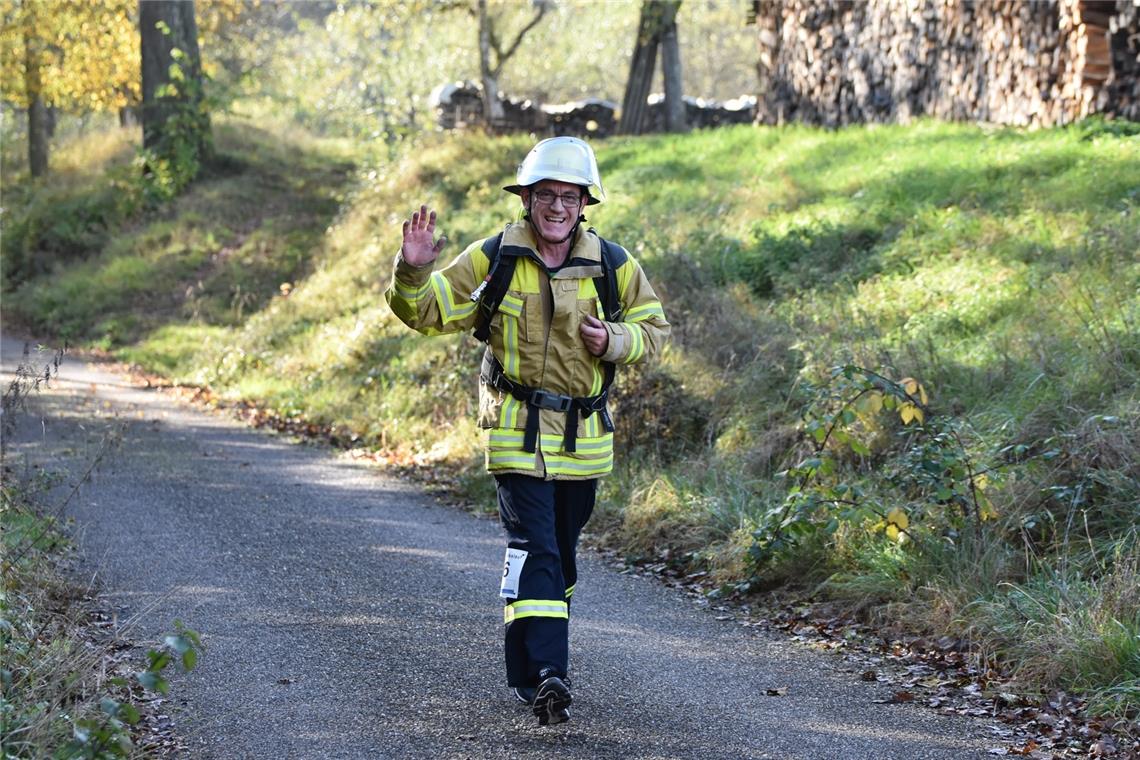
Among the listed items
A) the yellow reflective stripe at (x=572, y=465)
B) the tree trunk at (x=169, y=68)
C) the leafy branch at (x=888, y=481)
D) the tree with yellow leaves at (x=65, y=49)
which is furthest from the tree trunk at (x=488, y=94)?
the yellow reflective stripe at (x=572, y=465)

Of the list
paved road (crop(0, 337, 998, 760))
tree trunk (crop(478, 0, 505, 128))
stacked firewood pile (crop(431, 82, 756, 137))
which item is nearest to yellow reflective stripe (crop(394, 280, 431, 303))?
paved road (crop(0, 337, 998, 760))

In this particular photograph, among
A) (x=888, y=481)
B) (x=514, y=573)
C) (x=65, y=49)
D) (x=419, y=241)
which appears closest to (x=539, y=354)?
(x=419, y=241)

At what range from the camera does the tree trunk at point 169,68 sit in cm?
2644

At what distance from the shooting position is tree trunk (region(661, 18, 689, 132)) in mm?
25938

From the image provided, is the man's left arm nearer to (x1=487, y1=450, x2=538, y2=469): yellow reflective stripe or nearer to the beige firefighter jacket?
the beige firefighter jacket

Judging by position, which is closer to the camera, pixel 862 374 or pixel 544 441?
pixel 544 441

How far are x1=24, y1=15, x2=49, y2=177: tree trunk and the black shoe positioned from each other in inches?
1047

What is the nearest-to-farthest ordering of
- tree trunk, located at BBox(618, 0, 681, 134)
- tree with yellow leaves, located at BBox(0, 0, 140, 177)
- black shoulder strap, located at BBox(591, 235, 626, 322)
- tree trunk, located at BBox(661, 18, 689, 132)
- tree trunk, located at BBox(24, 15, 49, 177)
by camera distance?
1. black shoulder strap, located at BBox(591, 235, 626, 322)
2. tree trunk, located at BBox(661, 18, 689, 132)
3. tree trunk, located at BBox(618, 0, 681, 134)
4. tree with yellow leaves, located at BBox(0, 0, 140, 177)
5. tree trunk, located at BBox(24, 15, 49, 177)

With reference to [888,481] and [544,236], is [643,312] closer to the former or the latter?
[544,236]

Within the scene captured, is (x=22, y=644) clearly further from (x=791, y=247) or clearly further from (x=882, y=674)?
(x=791, y=247)

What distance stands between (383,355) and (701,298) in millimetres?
4618

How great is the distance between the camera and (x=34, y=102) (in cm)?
2994

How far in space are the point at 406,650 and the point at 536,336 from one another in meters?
1.88

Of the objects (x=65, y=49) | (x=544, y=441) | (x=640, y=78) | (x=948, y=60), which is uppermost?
(x=65, y=49)
